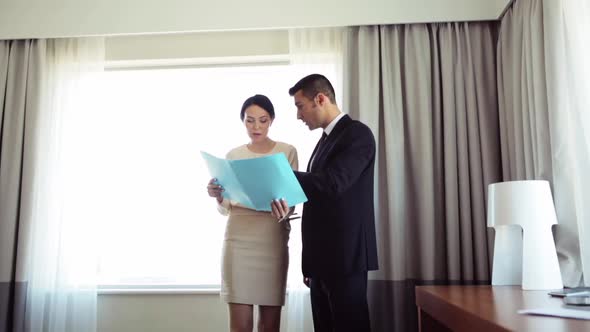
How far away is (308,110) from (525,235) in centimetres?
92

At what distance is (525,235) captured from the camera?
68.3 inches

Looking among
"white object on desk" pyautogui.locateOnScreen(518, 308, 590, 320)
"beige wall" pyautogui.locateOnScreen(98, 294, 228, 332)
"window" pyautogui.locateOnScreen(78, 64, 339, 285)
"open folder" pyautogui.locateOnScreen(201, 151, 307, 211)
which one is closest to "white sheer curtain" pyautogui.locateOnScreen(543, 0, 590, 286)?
"white object on desk" pyautogui.locateOnScreen(518, 308, 590, 320)

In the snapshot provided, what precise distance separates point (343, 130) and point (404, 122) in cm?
99

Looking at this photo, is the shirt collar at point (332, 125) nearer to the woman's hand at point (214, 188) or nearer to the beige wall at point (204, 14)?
the woman's hand at point (214, 188)

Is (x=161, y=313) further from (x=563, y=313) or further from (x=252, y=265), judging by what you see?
(x=563, y=313)

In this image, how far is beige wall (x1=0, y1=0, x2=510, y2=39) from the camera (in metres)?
2.77

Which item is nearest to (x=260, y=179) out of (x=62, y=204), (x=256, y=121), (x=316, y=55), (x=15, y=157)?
(x=256, y=121)

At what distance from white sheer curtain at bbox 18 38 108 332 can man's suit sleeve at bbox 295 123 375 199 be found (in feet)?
5.52

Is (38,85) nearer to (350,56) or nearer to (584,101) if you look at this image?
(350,56)

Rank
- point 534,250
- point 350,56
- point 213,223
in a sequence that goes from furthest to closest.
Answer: point 213,223
point 350,56
point 534,250

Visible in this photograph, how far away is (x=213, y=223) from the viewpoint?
3.02 m

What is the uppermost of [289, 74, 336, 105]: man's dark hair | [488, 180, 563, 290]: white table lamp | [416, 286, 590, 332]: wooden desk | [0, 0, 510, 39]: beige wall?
[0, 0, 510, 39]: beige wall

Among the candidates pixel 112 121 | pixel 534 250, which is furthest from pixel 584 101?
pixel 112 121

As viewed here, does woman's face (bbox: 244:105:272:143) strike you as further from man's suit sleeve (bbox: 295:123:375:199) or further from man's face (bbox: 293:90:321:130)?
man's suit sleeve (bbox: 295:123:375:199)
